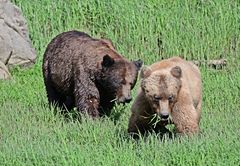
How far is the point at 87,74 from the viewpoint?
9.15m

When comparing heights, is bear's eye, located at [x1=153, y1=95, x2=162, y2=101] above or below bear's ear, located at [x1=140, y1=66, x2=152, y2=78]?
below

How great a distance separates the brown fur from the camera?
744 cm

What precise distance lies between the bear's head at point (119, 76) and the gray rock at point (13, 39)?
10.3 ft

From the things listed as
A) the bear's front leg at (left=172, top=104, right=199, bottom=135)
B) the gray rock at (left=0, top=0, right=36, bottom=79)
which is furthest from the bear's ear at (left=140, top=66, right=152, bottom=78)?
the gray rock at (left=0, top=0, right=36, bottom=79)

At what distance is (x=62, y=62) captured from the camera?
9.56 meters

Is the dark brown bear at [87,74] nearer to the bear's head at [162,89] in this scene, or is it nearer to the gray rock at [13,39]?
the bear's head at [162,89]

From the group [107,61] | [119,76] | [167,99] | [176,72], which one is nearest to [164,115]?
[167,99]

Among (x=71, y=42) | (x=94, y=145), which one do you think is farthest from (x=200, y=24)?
(x=94, y=145)

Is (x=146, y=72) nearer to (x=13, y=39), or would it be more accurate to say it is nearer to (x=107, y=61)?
(x=107, y=61)

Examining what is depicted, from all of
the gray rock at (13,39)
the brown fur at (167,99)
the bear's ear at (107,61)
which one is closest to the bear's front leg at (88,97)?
the bear's ear at (107,61)

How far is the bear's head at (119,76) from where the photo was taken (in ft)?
28.8

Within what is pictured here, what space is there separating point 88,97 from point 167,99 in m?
1.87

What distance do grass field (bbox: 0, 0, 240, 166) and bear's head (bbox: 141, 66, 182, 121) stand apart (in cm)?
29

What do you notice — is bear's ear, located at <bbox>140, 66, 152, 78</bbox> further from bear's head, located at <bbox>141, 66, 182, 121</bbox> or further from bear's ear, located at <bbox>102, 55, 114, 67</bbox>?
bear's ear, located at <bbox>102, 55, 114, 67</bbox>
